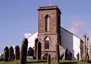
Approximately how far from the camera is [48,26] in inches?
2530

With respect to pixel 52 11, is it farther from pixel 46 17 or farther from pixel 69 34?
pixel 69 34

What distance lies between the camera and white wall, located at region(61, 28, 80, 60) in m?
68.5

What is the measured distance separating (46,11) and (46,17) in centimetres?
138

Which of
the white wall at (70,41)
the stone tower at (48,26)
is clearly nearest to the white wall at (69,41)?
the white wall at (70,41)

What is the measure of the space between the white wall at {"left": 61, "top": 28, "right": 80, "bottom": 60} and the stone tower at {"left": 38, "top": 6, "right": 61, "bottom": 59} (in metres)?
5.11

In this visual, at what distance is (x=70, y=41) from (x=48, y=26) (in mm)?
8553

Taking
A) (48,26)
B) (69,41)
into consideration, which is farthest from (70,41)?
(48,26)

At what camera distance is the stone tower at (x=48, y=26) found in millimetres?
63656

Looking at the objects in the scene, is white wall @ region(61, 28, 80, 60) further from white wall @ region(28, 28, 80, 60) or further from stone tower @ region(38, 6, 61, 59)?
stone tower @ region(38, 6, 61, 59)

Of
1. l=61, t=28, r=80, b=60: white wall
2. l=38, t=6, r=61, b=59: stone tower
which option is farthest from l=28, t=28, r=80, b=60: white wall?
l=38, t=6, r=61, b=59: stone tower

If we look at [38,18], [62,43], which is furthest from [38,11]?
[62,43]

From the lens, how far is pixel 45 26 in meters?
64.1

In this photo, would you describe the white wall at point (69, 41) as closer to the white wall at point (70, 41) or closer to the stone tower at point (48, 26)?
the white wall at point (70, 41)

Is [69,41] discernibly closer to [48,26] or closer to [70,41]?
[70,41]
